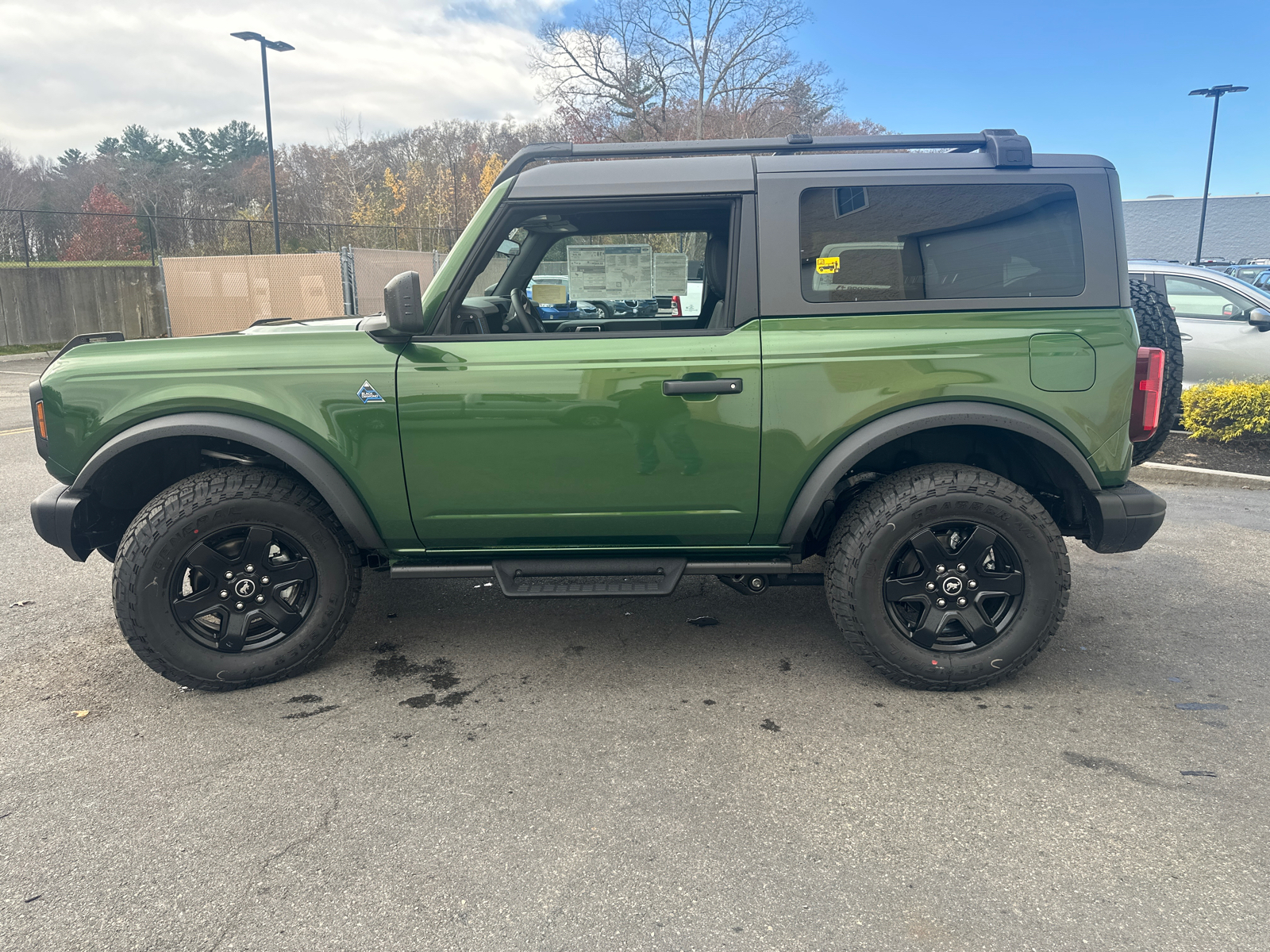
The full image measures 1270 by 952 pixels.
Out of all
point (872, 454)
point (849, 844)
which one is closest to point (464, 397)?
point (872, 454)

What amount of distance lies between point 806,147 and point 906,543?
1.58 metres

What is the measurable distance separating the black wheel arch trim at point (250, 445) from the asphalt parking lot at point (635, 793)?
76 centimetres

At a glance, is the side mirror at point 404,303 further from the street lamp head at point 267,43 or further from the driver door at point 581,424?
the street lamp head at point 267,43

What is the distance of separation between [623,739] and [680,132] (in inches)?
1155

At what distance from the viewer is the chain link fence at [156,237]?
1969 centimetres

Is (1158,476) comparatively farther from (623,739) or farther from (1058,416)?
(623,739)

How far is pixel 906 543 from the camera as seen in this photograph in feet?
10.5

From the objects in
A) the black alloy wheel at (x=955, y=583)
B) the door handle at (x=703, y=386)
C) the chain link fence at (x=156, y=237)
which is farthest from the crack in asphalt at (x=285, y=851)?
the chain link fence at (x=156, y=237)

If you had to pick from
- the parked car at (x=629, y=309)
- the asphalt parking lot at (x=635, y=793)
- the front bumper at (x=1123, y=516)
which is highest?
the parked car at (x=629, y=309)

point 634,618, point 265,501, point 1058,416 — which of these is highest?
point 1058,416

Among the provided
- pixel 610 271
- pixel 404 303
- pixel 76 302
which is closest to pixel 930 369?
pixel 610 271

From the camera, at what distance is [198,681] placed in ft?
10.7

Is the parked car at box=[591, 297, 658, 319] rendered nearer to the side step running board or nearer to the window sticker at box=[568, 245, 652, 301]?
the window sticker at box=[568, 245, 652, 301]

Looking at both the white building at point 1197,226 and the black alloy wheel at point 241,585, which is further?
the white building at point 1197,226
